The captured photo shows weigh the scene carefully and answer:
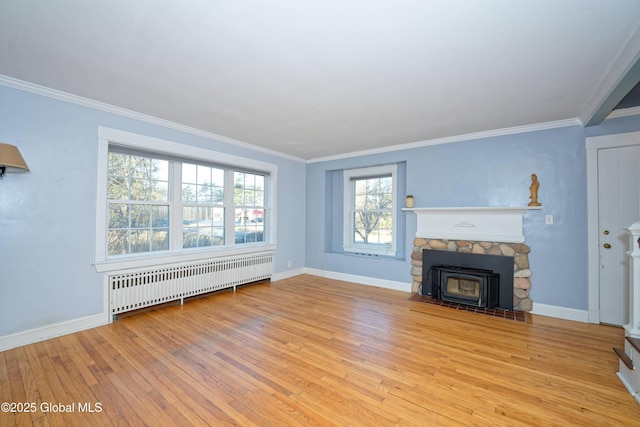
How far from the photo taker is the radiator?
322cm

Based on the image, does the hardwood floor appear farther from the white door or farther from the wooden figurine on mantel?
the wooden figurine on mantel

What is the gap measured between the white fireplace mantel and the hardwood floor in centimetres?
117

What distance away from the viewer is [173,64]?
2.19 metres

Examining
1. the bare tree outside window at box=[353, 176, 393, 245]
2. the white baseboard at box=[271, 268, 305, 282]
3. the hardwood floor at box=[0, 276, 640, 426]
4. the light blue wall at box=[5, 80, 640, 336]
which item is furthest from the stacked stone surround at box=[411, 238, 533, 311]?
the white baseboard at box=[271, 268, 305, 282]

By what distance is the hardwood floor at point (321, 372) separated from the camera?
173 cm

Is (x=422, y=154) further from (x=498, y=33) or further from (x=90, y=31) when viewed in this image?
(x=90, y=31)

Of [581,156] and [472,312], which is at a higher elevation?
[581,156]

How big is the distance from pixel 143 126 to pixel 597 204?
5760 mm

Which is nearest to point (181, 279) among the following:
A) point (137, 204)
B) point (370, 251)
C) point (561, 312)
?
point (137, 204)

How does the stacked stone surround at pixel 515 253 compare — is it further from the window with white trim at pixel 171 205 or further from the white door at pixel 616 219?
the window with white trim at pixel 171 205

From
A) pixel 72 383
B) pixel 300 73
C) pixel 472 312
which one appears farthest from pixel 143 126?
pixel 472 312

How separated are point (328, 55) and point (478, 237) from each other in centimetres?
336

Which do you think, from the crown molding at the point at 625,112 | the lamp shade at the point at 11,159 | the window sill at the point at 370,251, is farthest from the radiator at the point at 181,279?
the crown molding at the point at 625,112

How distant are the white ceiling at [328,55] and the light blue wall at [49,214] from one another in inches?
12.8
